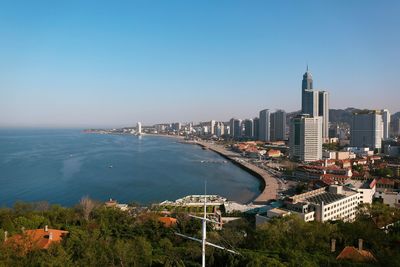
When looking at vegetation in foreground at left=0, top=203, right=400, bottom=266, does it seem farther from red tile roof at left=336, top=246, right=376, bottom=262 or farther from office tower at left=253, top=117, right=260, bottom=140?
office tower at left=253, top=117, right=260, bottom=140

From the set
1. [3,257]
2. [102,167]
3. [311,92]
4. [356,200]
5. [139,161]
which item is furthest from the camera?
[311,92]

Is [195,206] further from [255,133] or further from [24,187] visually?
[255,133]

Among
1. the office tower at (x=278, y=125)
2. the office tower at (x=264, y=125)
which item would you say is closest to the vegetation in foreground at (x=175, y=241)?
the office tower at (x=264, y=125)

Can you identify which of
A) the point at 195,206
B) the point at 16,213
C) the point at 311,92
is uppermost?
the point at 311,92

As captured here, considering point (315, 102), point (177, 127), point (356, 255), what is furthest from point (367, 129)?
point (177, 127)

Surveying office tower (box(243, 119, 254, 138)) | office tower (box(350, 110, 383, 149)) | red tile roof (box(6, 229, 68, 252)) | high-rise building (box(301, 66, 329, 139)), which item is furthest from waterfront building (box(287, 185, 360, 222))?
office tower (box(243, 119, 254, 138))

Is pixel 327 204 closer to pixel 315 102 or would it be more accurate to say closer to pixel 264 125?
pixel 264 125

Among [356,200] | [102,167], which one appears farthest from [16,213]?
[102,167]
